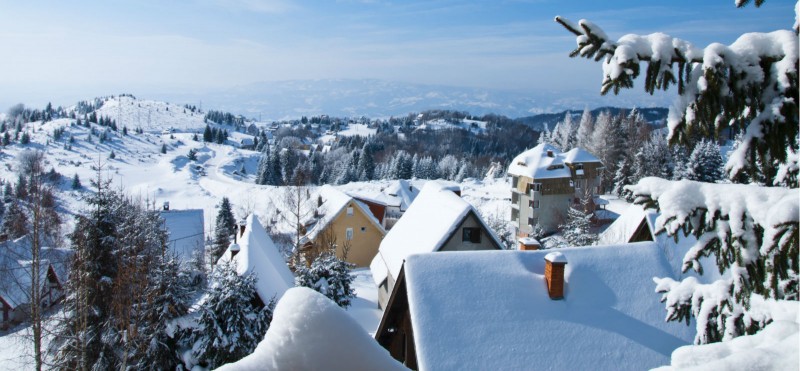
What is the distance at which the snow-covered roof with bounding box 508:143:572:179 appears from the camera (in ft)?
133

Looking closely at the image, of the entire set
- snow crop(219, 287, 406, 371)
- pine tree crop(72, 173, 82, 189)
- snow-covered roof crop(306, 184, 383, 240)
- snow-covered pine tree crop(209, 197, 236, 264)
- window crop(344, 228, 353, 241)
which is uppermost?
snow crop(219, 287, 406, 371)

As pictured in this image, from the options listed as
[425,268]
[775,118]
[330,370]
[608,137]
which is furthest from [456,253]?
[608,137]

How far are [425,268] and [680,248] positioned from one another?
12.0 metres

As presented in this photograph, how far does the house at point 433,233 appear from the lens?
1805cm

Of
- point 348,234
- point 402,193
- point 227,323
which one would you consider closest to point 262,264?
point 227,323

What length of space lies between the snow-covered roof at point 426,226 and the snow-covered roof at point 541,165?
2021 cm

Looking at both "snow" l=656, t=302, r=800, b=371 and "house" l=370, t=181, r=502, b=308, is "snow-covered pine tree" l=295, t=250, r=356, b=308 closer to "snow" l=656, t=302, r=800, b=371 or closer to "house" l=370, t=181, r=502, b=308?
"house" l=370, t=181, r=502, b=308

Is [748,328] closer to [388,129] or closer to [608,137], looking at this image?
[608,137]

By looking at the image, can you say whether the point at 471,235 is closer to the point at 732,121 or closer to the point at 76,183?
the point at 732,121

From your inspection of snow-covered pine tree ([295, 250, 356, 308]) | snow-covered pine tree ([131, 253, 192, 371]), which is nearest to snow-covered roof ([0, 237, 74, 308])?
snow-covered pine tree ([131, 253, 192, 371])

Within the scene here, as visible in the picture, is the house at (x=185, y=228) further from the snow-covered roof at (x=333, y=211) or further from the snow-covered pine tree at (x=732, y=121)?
the snow-covered pine tree at (x=732, y=121)

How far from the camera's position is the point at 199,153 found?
132625 mm

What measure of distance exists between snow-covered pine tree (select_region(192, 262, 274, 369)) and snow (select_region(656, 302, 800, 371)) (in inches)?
507

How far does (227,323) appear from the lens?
44.3ft
